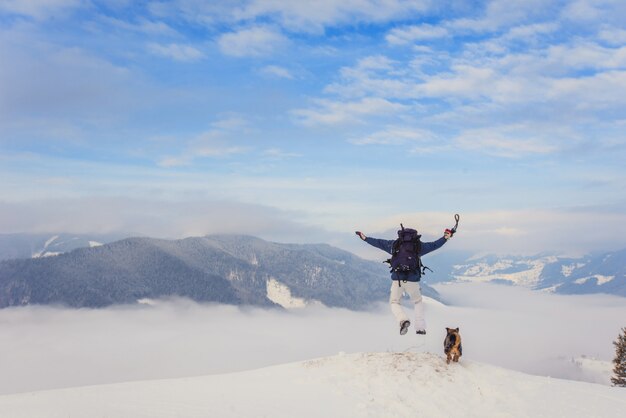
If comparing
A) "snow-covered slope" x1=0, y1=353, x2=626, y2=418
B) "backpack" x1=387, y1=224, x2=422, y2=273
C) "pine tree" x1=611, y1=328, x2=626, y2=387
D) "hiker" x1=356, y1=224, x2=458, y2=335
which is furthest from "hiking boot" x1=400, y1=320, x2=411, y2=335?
"pine tree" x1=611, y1=328, x2=626, y2=387

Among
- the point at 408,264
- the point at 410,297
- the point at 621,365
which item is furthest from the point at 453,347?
the point at 621,365

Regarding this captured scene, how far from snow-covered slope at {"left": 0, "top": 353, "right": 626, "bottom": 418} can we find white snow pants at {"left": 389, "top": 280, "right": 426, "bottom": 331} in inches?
71.8

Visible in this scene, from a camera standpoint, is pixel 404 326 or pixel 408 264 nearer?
pixel 408 264

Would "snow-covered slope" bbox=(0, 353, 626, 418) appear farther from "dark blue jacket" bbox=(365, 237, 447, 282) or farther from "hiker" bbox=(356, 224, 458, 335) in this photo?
"dark blue jacket" bbox=(365, 237, 447, 282)

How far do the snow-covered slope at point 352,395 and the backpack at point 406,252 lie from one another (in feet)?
13.6

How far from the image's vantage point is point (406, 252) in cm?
1962

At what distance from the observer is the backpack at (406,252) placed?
19531mm

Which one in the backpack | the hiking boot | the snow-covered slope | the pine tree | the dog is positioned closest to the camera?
the snow-covered slope

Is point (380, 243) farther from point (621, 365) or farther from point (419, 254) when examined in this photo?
point (621, 365)

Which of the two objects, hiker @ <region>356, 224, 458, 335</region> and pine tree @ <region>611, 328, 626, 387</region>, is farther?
pine tree @ <region>611, 328, 626, 387</region>

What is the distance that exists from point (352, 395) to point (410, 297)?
4.56m

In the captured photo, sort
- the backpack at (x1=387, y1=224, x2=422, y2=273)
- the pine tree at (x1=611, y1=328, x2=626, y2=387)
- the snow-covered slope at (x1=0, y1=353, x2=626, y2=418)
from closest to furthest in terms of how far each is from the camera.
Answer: the snow-covered slope at (x1=0, y1=353, x2=626, y2=418), the backpack at (x1=387, y1=224, x2=422, y2=273), the pine tree at (x1=611, y1=328, x2=626, y2=387)

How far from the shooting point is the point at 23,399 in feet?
56.1

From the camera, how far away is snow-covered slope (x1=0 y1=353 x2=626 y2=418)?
53.2ft
